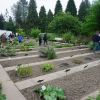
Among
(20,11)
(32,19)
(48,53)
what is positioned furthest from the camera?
(20,11)

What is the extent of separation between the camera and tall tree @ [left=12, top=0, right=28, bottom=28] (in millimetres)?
52562

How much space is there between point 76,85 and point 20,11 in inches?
2144

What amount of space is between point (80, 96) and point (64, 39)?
46.9 ft

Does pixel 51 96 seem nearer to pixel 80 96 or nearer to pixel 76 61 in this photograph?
pixel 80 96

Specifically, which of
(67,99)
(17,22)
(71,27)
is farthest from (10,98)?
(17,22)

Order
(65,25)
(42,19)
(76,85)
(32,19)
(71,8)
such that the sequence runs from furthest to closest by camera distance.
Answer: (42,19), (71,8), (32,19), (65,25), (76,85)

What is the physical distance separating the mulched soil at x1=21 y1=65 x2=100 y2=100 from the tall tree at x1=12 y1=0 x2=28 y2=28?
48656mm

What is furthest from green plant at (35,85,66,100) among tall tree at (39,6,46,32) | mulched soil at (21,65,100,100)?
tall tree at (39,6,46,32)

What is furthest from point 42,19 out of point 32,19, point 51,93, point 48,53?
point 51,93

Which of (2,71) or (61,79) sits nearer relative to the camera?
(61,79)

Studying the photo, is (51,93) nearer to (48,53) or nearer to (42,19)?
(48,53)

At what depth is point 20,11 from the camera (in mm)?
54250

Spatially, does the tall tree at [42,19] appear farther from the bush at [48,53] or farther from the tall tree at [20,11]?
the bush at [48,53]

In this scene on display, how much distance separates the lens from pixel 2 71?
5.42 m
